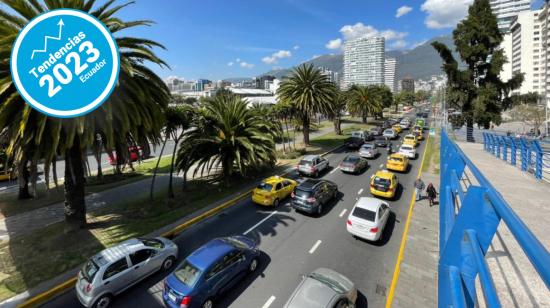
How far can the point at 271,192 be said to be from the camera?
56.7 feet

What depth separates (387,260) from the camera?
1162 cm

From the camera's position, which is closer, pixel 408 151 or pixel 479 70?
pixel 408 151

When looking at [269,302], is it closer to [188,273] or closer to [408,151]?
[188,273]

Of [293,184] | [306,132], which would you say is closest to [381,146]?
[306,132]

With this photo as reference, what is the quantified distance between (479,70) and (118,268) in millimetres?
43724

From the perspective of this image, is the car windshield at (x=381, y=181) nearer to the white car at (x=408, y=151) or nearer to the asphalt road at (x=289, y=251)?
the asphalt road at (x=289, y=251)

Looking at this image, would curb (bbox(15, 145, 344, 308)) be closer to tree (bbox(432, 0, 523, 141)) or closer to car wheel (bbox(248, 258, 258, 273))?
car wheel (bbox(248, 258, 258, 273))

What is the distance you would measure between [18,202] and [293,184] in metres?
18.5

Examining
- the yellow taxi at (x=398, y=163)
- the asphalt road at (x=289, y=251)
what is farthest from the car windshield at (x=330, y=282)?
the yellow taxi at (x=398, y=163)

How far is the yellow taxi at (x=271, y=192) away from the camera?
1719 centimetres

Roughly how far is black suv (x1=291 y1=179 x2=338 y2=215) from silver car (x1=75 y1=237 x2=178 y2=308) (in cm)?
768

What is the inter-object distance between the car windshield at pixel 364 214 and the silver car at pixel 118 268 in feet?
29.2

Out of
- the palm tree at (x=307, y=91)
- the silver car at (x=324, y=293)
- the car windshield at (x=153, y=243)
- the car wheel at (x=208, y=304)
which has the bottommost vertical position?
the car wheel at (x=208, y=304)

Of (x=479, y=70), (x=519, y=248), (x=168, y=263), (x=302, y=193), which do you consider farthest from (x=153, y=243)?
(x=479, y=70)
